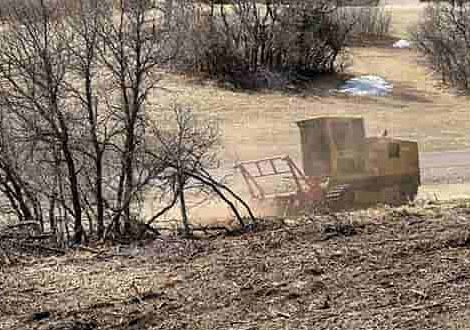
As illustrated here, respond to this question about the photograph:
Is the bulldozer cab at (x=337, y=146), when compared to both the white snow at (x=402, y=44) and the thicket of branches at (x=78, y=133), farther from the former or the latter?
the white snow at (x=402, y=44)

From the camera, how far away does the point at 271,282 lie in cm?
729

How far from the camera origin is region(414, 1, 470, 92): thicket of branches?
3853 centimetres

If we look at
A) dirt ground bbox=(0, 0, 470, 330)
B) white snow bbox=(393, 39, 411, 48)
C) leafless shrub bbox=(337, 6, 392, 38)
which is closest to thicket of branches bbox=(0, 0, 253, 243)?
dirt ground bbox=(0, 0, 470, 330)

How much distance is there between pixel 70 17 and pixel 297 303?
11.4m

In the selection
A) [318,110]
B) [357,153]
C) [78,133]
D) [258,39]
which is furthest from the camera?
[258,39]

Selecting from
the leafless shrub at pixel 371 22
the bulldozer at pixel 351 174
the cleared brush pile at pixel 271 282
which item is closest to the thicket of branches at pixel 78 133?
the bulldozer at pixel 351 174

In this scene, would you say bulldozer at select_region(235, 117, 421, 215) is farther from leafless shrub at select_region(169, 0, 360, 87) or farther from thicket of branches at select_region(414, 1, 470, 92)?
thicket of branches at select_region(414, 1, 470, 92)

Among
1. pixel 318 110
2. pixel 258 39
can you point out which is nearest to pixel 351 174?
pixel 318 110

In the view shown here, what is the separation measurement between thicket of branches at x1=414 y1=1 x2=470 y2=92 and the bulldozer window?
63.6 ft

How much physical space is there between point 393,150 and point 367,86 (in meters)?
19.0

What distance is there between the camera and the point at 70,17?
16.8m

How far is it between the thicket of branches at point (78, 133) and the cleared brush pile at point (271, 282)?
16.5 ft

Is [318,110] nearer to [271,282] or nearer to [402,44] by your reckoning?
[402,44]

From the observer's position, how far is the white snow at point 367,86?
124ft
